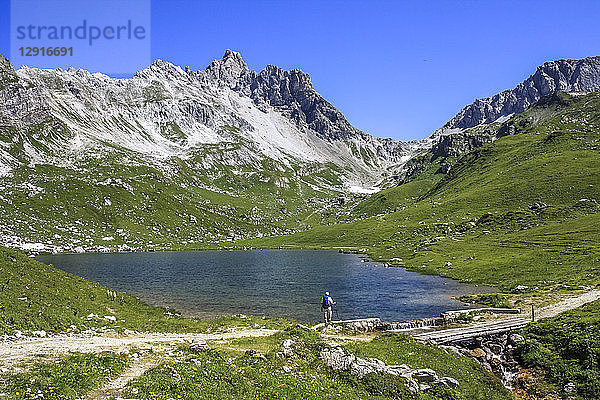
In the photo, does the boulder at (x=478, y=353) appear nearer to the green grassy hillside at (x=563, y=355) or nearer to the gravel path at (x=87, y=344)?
the green grassy hillside at (x=563, y=355)

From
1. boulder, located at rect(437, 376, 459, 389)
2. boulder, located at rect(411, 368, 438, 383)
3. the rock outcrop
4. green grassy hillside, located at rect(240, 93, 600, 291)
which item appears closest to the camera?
the rock outcrop

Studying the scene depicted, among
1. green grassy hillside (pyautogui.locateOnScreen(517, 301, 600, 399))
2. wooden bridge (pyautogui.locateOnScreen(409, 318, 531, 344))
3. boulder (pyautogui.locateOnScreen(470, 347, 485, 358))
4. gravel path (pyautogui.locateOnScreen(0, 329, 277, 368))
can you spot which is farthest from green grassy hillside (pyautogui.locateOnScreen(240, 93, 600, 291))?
gravel path (pyautogui.locateOnScreen(0, 329, 277, 368))

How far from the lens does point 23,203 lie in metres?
199

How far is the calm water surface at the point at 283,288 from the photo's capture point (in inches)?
2391

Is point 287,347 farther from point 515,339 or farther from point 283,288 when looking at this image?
point 283,288

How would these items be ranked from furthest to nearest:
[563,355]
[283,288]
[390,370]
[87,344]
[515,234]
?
Result: [515,234] < [283,288] < [563,355] < [87,344] < [390,370]

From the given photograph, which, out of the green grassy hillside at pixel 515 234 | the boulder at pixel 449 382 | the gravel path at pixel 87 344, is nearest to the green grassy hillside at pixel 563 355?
the boulder at pixel 449 382

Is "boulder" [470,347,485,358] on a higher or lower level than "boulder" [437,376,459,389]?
lower

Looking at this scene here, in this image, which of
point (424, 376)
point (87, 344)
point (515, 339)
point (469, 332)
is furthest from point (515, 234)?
point (87, 344)

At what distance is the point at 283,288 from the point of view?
3255 inches

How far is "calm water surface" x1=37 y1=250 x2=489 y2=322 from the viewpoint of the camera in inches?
2391

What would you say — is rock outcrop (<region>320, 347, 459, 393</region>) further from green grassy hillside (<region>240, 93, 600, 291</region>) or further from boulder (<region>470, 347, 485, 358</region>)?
green grassy hillside (<region>240, 93, 600, 291</region>)

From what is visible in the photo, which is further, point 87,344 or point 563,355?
point 563,355

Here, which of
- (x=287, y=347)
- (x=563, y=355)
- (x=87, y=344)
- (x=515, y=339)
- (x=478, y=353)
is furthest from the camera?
(x=515, y=339)
